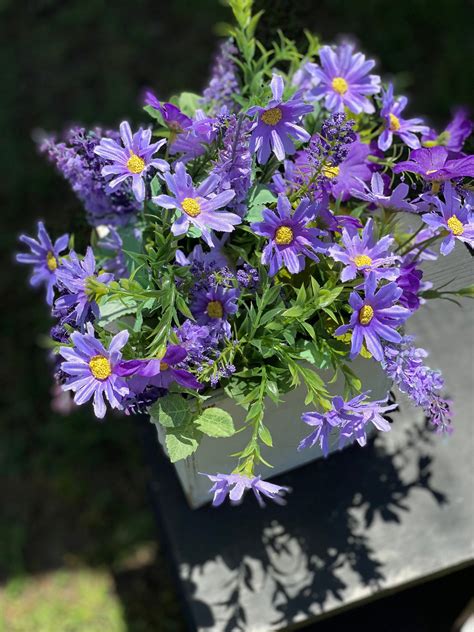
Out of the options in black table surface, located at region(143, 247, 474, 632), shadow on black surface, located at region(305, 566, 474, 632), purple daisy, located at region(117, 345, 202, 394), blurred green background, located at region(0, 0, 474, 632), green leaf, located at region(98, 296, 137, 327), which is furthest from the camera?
blurred green background, located at region(0, 0, 474, 632)

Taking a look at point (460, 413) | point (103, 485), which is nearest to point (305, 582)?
point (460, 413)

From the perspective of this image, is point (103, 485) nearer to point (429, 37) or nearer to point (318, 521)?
point (318, 521)

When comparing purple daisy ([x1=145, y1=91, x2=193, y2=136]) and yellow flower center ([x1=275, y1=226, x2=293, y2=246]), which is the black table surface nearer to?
yellow flower center ([x1=275, y1=226, x2=293, y2=246])

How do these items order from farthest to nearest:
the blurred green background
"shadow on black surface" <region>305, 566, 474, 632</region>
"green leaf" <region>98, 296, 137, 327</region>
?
the blurred green background → "shadow on black surface" <region>305, 566, 474, 632</region> → "green leaf" <region>98, 296, 137, 327</region>

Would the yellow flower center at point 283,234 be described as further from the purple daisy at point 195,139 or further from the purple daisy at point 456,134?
the purple daisy at point 456,134

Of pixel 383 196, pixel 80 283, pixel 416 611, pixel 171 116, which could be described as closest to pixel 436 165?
pixel 383 196

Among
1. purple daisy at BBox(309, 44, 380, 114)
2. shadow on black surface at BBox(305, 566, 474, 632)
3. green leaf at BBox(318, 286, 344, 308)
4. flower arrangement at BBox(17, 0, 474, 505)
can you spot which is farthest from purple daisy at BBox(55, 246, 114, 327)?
shadow on black surface at BBox(305, 566, 474, 632)

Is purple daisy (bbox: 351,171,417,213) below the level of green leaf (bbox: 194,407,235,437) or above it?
above
